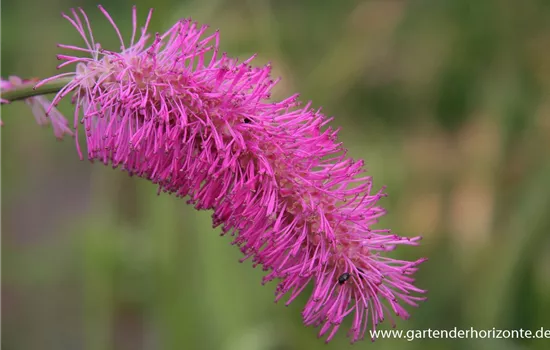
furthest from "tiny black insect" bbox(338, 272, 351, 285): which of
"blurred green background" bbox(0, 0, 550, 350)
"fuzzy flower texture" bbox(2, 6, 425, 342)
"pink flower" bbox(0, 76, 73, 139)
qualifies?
"blurred green background" bbox(0, 0, 550, 350)

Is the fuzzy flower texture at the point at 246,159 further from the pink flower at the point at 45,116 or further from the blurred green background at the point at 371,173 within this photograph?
the blurred green background at the point at 371,173

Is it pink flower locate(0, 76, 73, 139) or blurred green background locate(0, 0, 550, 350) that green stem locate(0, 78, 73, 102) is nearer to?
pink flower locate(0, 76, 73, 139)

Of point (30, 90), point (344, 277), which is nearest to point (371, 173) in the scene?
point (344, 277)

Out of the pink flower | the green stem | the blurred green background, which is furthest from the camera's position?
the blurred green background

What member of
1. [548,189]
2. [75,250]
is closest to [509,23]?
[548,189]

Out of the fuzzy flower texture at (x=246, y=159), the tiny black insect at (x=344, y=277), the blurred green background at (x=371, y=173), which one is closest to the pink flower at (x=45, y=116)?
the fuzzy flower texture at (x=246, y=159)

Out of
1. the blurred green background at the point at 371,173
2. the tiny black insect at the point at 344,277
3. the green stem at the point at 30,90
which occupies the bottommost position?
the tiny black insect at the point at 344,277

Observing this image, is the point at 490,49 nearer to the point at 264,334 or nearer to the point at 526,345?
the point at 526,345
